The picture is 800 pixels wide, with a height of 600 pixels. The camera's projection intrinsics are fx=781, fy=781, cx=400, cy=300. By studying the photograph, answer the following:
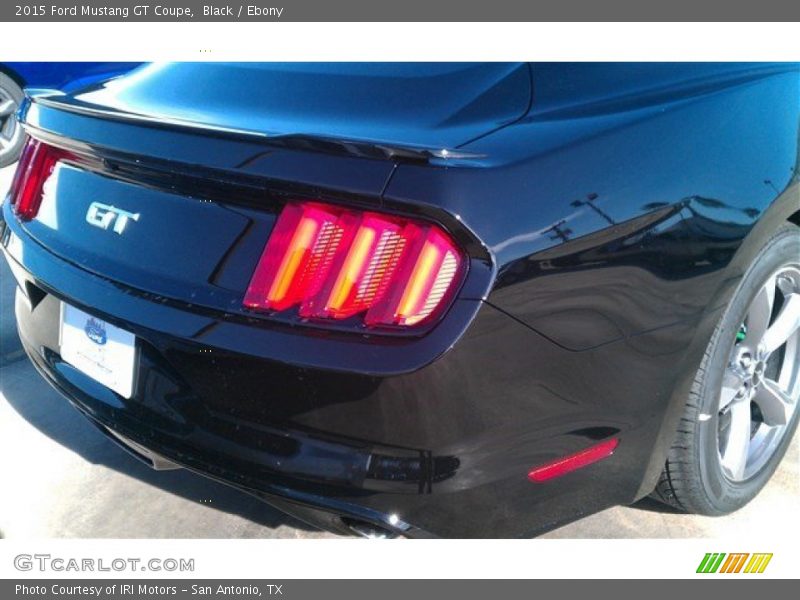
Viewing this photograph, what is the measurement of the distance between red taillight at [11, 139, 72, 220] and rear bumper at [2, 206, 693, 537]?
1.55 feet

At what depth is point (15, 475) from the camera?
2.74 m

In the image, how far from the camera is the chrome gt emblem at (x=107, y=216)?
1921mm

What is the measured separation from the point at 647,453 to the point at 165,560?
55.4 inches

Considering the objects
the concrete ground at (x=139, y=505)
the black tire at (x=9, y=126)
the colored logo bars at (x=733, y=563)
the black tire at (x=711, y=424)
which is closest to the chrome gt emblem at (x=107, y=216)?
the concrete ground at (x=139, y=505)

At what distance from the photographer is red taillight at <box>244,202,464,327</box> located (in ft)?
5.14

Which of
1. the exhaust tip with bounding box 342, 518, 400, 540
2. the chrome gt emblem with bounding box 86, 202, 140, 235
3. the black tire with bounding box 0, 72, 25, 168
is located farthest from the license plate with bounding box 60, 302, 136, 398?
the black tire with bounding box 0, 72, 25, 168

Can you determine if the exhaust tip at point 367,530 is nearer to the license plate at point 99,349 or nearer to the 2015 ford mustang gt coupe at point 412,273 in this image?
the 2015 ford mustang gt coupe at point 412,273

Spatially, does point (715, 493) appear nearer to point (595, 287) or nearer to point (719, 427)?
point (719, 427)

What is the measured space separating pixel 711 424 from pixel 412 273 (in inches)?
45.4

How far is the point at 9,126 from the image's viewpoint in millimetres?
6238

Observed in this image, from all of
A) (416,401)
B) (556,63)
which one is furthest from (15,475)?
(556,63)

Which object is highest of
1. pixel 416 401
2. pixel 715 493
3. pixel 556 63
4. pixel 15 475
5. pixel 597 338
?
pixel 556 63

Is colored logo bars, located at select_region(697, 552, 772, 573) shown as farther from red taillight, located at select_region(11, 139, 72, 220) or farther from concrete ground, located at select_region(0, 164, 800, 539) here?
red taillight, located at select_region(11, 139, 72, 220)

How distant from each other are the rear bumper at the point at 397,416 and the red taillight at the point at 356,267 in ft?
0.23
